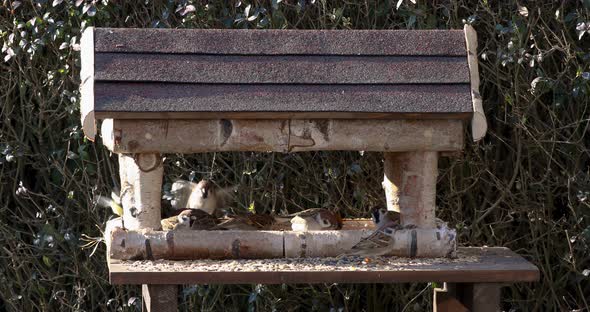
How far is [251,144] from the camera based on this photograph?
4074mm

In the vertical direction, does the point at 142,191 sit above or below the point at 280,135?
below

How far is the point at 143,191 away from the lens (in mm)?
4125

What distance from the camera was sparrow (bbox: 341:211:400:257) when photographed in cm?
408

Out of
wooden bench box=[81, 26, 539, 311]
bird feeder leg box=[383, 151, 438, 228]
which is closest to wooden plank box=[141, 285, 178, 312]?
→ wooden bench box=[81, 26, 539, 311]

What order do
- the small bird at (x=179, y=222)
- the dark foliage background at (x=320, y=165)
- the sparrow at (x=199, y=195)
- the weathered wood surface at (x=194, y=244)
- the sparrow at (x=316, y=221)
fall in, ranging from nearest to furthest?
the weathered wood surface at (x=194, y=244) < the small bird at (x=179, y=222) < the sparrow at (x=316, y=221) < the sparrow at (x=199, y=195) < the dark foliage background at (x=320, y=165)

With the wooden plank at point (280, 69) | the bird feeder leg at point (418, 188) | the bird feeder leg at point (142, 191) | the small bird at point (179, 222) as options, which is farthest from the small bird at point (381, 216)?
the bird feeder leg at point (142, 191)

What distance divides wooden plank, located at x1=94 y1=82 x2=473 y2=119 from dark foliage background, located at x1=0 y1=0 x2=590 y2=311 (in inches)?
46.4

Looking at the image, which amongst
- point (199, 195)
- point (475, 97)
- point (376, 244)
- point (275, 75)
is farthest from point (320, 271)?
point (199, 195)

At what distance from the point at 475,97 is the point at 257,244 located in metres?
0.94

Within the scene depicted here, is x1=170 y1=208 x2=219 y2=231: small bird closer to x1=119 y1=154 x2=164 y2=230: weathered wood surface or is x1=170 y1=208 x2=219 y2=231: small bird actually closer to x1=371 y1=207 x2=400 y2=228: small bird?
x1=119 y1=154 x2=164 y2=230: weathered wood surface

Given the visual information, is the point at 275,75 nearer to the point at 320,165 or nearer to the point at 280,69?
the point at 280,69

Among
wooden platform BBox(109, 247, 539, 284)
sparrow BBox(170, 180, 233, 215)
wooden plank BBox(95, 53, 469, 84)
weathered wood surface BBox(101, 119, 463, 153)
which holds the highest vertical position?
wooden plank BBox(95, 53, 469, 84)

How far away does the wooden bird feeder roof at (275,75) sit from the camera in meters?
3.94

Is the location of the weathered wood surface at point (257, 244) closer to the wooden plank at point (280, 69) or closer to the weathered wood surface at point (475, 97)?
the weathered wood surface at point (475, 97)
